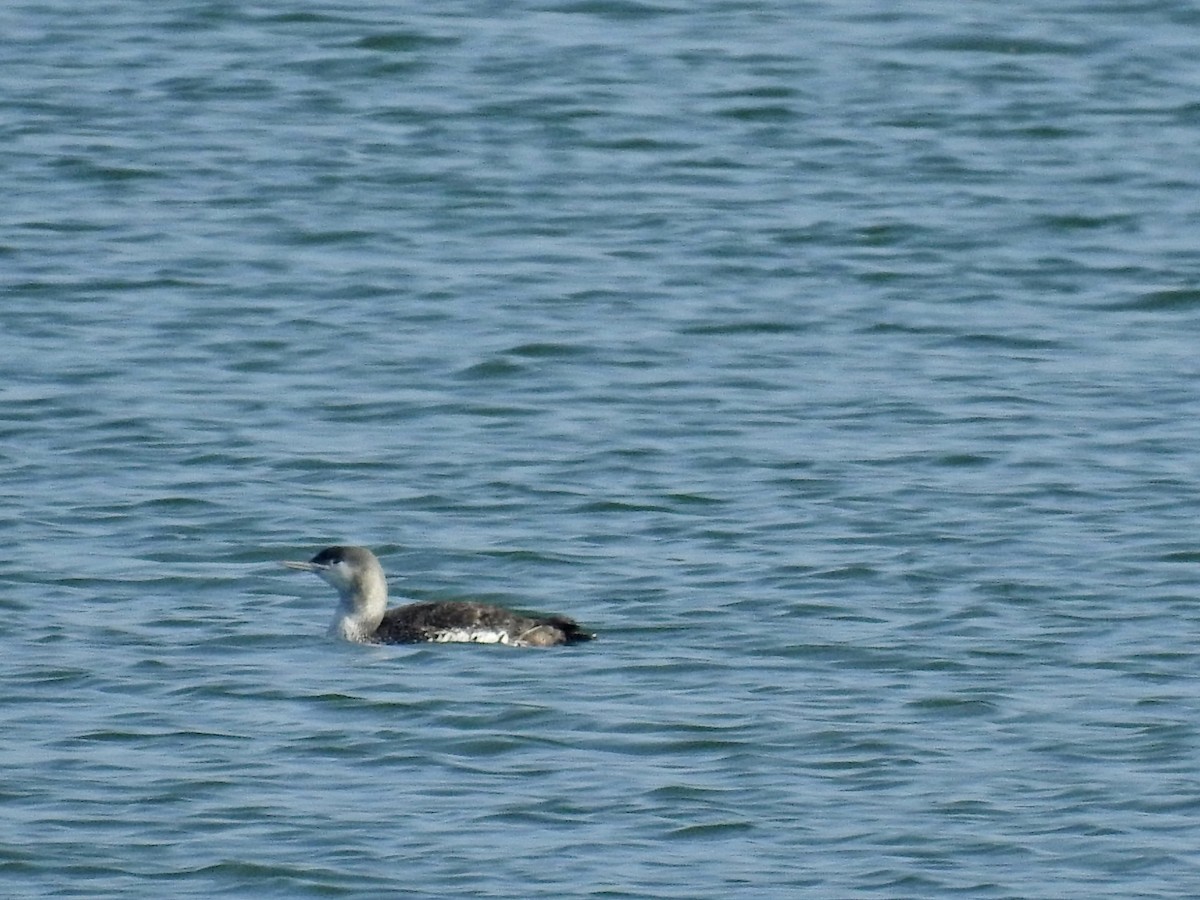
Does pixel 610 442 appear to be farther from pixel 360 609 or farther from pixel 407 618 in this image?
pixel 360 609

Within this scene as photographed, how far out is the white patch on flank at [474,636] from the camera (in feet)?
43.0

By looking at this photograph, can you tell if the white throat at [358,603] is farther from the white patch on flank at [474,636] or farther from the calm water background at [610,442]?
the white patch on flank at [474,636]

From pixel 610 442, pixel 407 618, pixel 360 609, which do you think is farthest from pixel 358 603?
pixel 610 442

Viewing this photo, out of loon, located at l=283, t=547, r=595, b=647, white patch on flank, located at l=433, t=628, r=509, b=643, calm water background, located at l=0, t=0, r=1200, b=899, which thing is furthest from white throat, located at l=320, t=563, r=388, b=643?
white patch on flank, located at l=433, t=628, r=509, b=643

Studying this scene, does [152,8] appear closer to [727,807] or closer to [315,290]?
[315,290]

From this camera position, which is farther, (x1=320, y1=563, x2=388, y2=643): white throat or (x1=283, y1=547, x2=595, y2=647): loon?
(x1=320, y1=563, x2=388, y2=643): white throat

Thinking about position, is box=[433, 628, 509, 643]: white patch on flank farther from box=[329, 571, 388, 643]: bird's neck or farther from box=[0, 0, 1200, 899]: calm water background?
box=[329, 571, 388, 643]: bird's neck

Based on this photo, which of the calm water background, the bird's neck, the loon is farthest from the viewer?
the bird's neck

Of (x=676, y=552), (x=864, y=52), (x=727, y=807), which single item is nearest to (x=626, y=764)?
(x=727, y=807)

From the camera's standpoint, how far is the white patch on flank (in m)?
13.1

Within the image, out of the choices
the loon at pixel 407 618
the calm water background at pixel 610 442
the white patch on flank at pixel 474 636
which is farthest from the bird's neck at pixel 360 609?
the white patch on flank at pixel 474 636

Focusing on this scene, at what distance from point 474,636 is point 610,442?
3511mm

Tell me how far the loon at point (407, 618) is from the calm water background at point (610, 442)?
4.8 inches

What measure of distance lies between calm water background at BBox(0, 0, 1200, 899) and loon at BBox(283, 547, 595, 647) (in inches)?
4.8
